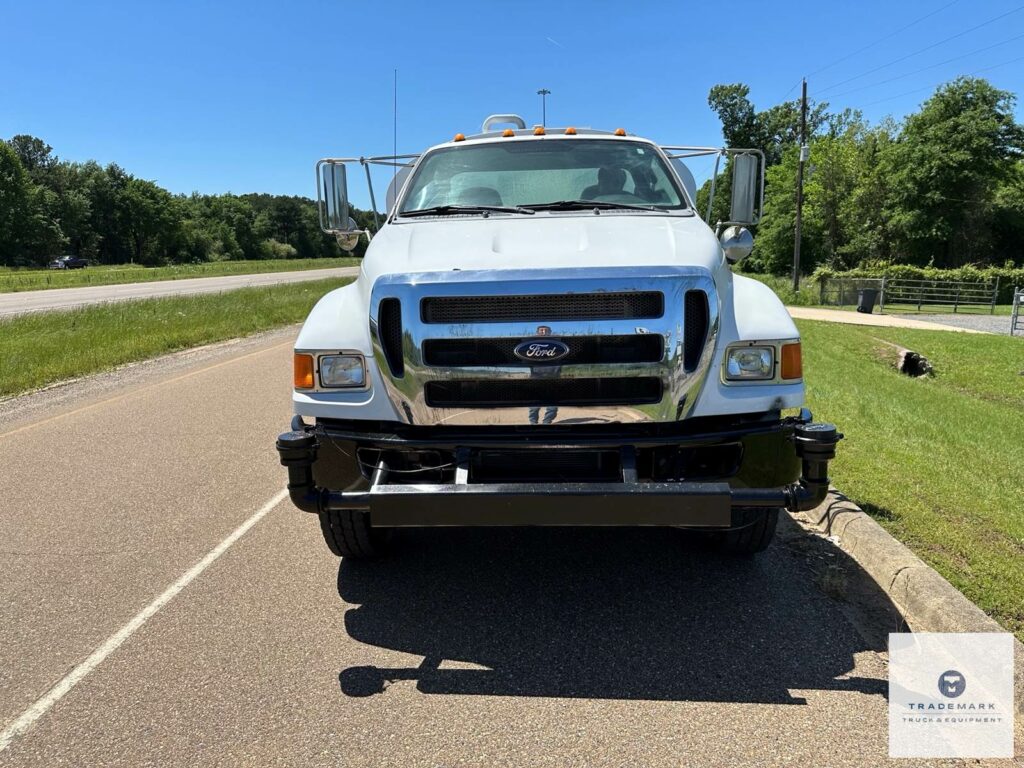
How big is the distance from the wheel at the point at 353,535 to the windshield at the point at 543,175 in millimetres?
1974

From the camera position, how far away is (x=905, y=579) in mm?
3588

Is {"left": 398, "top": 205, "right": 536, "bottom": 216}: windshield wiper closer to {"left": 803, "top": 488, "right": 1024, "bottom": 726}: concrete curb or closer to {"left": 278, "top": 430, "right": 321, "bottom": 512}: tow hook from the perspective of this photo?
{"left": 278, "top": 430, "right": 321, "bottom": 512}: tow hook

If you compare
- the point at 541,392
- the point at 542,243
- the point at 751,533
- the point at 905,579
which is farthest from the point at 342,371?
the point at 905,579

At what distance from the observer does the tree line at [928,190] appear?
159 ft

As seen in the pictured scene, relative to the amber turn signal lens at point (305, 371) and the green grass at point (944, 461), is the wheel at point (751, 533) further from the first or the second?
the amber turn signal lens at point (305, 371)

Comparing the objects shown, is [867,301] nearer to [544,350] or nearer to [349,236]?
[349,236]

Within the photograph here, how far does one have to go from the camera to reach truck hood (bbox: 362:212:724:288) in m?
3.27

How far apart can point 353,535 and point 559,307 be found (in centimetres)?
164

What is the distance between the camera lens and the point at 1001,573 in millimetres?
3629

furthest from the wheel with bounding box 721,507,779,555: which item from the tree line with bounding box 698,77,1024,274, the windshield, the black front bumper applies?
the tree line with bounding box 698,77,1024,274

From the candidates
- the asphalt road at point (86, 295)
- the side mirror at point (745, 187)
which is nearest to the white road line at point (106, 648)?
the side mirror at point (745, 187)

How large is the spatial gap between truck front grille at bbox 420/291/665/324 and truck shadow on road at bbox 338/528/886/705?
142 cm

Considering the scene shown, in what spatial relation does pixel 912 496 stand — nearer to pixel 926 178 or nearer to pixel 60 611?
pixel 60 611

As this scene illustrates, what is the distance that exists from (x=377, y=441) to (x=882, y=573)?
2669 mm
